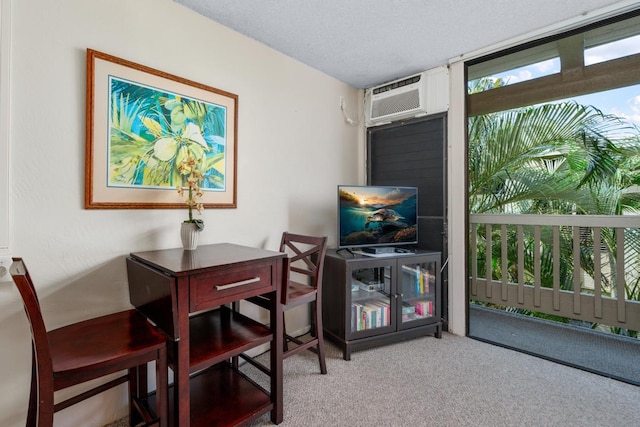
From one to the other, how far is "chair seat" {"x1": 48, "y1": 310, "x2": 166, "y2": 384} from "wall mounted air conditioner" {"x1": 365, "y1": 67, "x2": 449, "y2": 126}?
257cm

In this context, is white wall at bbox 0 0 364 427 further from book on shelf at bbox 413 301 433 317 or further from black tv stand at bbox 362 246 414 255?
book on shelf at bbox 413 301 433 317

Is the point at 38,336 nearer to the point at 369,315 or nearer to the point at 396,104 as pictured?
the point at 369,315

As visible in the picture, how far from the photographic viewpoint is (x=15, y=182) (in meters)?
1.32

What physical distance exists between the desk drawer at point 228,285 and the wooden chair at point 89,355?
0.22 meters

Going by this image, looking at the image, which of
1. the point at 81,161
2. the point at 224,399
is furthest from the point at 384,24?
the point at 224,399

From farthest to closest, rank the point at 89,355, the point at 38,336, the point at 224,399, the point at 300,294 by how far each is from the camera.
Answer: the point at 300,294 < the point at 224,399 < the point at 89,355 < the point at 38,336

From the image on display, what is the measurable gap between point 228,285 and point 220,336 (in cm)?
34

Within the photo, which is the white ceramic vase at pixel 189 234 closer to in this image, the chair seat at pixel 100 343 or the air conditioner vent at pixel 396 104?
the chair seat at pixel 100 343

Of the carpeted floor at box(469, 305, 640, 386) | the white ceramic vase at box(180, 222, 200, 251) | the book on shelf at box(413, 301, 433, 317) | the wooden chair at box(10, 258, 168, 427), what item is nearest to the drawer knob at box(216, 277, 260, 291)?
the wooden chair at box(10, 258, 168, 427)

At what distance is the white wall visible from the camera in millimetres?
1328

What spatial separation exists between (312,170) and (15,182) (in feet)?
6.19

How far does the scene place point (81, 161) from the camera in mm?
1486

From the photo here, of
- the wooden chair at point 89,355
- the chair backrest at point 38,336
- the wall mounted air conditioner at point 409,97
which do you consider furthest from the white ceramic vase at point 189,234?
the wall mounted air conditioner at point 409,97

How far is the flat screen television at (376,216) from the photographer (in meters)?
2.41
